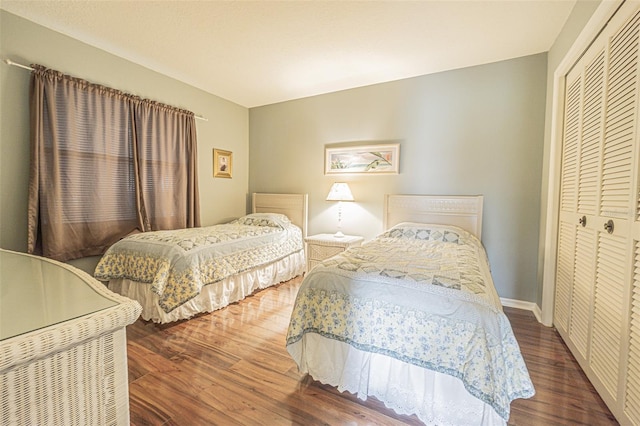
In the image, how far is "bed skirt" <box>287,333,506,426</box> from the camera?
1366 mm

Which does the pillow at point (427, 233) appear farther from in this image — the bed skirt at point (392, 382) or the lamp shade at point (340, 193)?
the bed skirt at point (392, 382)

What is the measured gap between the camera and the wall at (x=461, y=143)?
2875 millimetres

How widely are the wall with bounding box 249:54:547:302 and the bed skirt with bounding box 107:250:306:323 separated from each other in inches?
43.1

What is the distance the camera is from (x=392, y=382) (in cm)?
151

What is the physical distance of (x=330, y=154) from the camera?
3.95 meters

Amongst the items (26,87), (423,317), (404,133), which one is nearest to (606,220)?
(423,317)

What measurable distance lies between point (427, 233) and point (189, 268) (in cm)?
225

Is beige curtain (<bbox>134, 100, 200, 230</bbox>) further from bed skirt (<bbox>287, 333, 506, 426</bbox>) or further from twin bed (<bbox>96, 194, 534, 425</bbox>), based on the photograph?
bed skirt (<bbox>287, 333, 506, 426</bbox>)

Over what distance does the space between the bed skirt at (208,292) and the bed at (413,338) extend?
1330 mm

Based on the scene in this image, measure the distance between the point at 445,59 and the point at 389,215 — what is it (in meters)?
1.75

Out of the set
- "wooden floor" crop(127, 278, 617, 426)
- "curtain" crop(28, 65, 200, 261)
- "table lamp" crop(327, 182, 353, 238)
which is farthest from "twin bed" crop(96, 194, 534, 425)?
"table lamp" crop(327, 182, 353, 238)

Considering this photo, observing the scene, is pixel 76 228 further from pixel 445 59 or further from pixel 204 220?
pixel 445 59

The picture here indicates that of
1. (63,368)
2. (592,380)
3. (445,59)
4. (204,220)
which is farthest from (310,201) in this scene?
(63,368)

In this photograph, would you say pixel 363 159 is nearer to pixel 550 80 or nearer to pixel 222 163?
pixel 550 80
